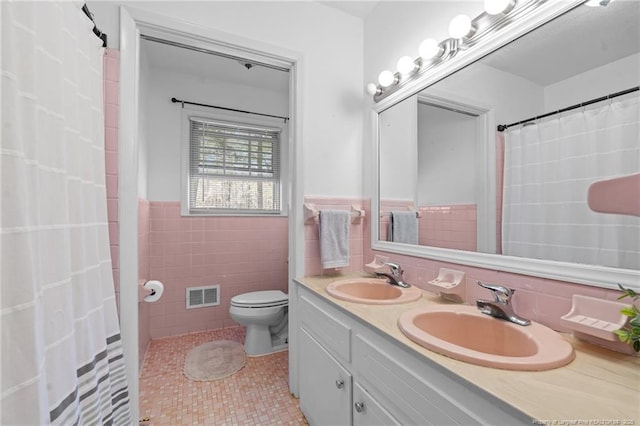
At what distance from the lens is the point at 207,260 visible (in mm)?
2531

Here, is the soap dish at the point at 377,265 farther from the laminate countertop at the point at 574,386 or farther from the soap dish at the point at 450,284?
the laminate countertop at the point at 574,386

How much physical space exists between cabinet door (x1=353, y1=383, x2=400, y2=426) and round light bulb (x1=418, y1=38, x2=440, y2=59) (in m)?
1.44

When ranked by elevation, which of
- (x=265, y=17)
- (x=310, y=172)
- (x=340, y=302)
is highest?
(x=265, y=17)

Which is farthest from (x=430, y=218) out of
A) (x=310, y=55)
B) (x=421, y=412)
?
(x=310, y=55)

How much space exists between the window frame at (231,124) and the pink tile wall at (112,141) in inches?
48.5

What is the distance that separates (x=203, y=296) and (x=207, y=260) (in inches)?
13.0

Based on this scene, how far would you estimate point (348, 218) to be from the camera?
1.70 metres

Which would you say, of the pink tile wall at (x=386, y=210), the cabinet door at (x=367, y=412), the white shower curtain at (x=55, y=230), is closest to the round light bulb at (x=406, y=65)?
the pink tile wall at (x=386, y=210)

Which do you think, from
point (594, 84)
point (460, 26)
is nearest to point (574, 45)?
point (594, 84)

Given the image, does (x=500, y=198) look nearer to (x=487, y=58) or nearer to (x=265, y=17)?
(x=487, y=58)

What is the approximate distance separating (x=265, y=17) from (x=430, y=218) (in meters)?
1.46

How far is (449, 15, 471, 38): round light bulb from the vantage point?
111cm

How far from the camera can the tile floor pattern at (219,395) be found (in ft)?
4.79

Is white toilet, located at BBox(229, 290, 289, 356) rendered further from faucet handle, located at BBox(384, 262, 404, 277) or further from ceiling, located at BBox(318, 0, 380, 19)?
ceiling, located at BBox(318, 0, 380, 19)
